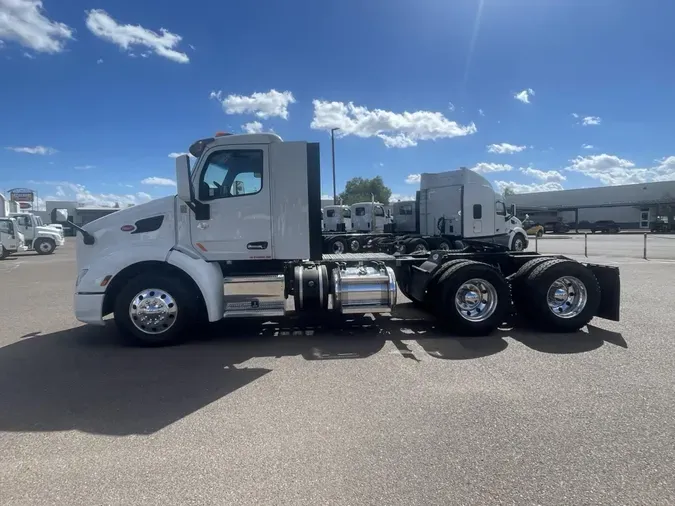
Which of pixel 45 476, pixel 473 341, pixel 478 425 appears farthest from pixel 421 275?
pixel 45 476

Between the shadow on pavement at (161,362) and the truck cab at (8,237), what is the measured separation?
67.8 feet

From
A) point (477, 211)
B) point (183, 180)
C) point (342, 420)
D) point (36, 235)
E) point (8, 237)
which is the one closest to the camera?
point (342, 420)

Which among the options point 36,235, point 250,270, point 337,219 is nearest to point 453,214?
point 250,270

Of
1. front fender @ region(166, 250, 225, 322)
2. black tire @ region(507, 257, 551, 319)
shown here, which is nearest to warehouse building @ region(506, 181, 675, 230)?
black tire @ region(507, 257, 551, 319)

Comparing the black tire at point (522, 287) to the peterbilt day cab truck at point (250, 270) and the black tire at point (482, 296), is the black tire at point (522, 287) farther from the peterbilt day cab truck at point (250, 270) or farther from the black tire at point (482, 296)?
the black tire at point (482, 296)

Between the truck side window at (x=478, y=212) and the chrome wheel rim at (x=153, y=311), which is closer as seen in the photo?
the chrome wheel rim at (x=153, y=311)

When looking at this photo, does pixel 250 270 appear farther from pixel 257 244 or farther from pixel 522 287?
pixel 522 287

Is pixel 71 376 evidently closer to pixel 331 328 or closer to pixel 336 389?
pixel 336 389

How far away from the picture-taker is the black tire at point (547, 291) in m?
→ 6.66

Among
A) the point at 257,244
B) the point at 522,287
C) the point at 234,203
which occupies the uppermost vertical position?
the point at 234,203

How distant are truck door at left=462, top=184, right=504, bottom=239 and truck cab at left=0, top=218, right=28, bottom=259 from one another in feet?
77.3

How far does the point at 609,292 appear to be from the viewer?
6.90 meters

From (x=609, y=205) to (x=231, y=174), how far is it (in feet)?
224

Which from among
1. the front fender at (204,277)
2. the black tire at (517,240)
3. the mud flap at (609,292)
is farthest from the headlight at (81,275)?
the black tire at (517,240)
